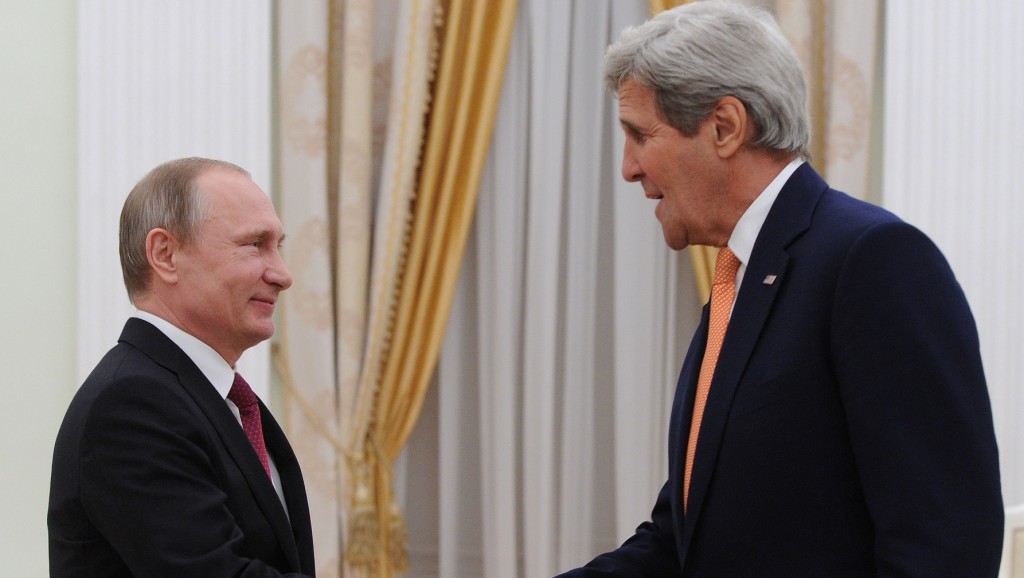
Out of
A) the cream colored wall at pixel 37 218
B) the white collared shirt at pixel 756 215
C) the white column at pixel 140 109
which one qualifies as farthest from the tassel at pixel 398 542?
the white collared shirt at pixel 756 215

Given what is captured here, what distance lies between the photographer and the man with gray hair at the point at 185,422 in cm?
152

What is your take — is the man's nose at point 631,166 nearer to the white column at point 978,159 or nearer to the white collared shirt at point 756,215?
the white collared shirt at point 756,215

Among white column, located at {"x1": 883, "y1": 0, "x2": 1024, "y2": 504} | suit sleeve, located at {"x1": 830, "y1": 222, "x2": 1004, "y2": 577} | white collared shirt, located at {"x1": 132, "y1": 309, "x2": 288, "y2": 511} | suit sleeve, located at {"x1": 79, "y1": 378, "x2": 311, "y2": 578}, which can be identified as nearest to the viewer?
suit sleeve, located at {"x1": 830, "y1": 222, "x2": 1004, "y2": 577}

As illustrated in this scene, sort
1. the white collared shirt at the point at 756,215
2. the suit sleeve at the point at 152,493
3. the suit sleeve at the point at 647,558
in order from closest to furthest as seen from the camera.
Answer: the suit sleeve at the point at 152,493, the white collared shirt at the point at 756,215, the suit sleeve at the point at 647,558

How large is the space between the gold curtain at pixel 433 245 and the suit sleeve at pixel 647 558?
6.51ft

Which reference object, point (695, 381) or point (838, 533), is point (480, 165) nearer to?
point (695, 381)

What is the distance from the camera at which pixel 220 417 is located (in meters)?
1.69

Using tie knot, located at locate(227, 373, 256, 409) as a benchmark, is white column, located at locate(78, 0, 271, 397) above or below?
above

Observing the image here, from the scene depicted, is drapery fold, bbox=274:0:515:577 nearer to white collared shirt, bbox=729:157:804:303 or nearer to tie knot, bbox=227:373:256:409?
tie knot, bbox=227:373:256:409

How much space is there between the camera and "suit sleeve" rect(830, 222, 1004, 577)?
131 centimetres

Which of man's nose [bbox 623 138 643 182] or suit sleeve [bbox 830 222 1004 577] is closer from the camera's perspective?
suit sleeve [bbox 830 222 1004 577]

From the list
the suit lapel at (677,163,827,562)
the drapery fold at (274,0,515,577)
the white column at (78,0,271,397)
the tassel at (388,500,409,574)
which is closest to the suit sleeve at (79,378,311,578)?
the suit lapel at (677,163,827,562)

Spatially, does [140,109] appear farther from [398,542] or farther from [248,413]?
[248,413]

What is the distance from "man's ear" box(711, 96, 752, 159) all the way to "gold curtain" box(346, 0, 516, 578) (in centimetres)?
237
